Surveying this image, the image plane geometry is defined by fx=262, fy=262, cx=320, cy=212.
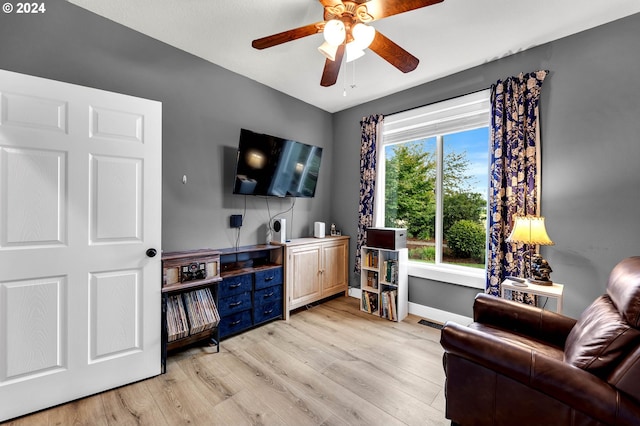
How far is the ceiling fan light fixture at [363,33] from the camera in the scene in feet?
4.93

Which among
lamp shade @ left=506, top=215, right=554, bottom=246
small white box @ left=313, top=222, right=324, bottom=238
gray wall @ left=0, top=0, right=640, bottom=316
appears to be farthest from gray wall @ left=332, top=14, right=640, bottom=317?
small white box @ left=313, top=222, right=324, bottom=238

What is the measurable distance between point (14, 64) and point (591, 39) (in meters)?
4.48

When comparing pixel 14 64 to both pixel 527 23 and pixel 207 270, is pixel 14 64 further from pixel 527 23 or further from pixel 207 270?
pixel 527 23

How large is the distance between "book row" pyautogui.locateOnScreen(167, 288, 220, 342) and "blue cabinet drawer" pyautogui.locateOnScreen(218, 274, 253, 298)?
0.44 feet

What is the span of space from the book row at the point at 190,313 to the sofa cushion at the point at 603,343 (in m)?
2.44

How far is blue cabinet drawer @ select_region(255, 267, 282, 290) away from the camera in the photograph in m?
2.84

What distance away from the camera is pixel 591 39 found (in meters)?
2.20

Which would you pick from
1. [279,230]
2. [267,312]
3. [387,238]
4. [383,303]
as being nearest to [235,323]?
[267,312]

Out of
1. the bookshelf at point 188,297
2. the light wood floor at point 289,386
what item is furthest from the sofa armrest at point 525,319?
the bookshelf at point 188,297

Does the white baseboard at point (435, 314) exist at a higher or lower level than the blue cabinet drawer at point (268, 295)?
lower

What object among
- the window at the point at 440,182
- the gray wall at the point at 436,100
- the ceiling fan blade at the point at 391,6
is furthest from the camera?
the window at the point at 440,182

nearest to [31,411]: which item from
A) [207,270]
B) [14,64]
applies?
[207,270]

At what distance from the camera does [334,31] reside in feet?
4.92

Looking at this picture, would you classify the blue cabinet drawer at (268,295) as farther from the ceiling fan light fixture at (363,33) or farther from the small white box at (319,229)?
the ceiling fan light fixture at (363,33)
